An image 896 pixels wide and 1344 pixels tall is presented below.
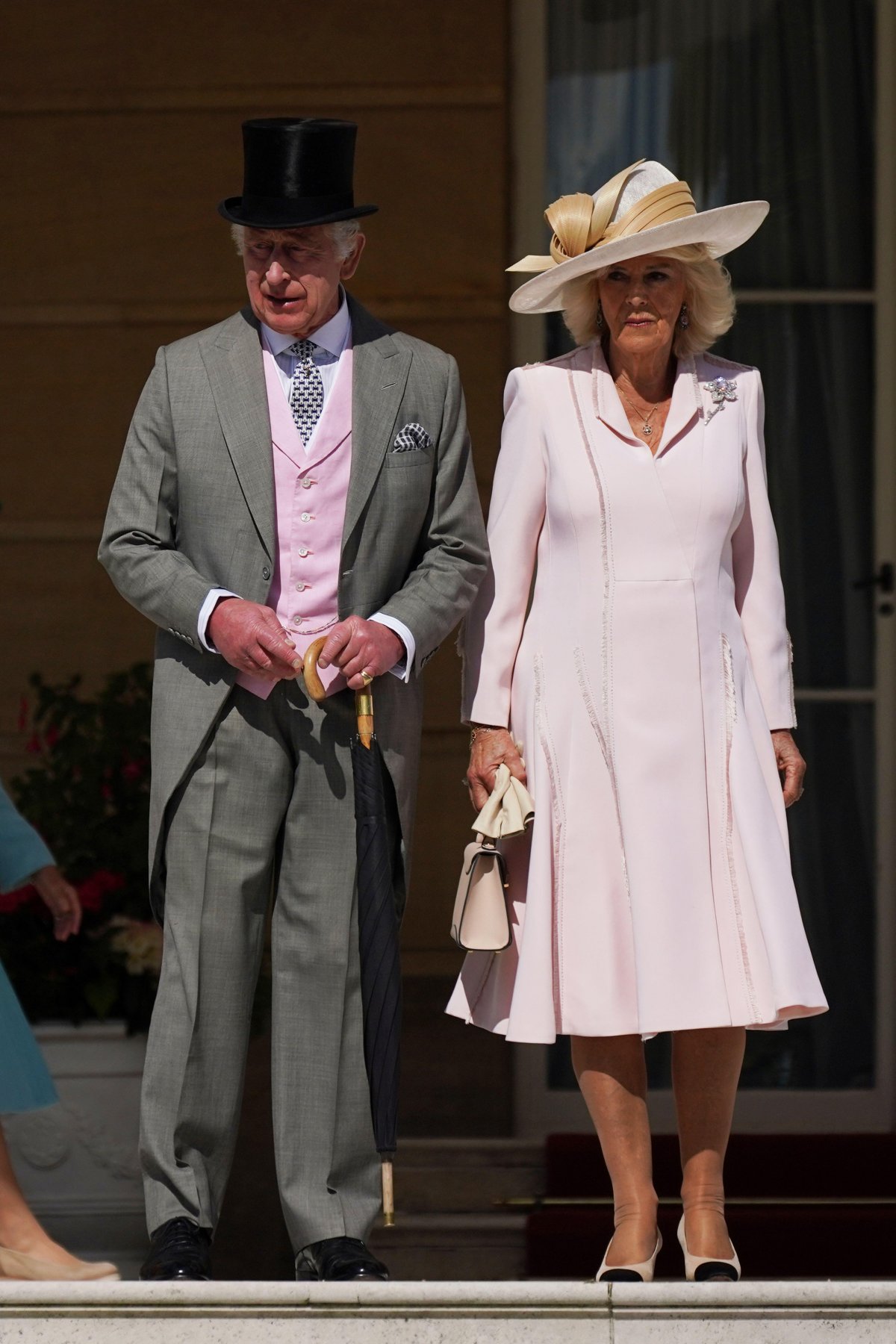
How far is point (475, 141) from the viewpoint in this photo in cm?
616

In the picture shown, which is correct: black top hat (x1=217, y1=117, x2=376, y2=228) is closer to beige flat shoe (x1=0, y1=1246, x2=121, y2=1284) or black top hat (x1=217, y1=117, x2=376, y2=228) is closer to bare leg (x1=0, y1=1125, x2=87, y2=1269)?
bare leg (x1=0, y1=1125, x2=87, y2=1269)

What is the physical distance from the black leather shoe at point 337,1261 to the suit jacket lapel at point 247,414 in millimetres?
1114

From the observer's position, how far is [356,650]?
3527 mm

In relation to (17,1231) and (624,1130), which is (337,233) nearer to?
(624,1130)

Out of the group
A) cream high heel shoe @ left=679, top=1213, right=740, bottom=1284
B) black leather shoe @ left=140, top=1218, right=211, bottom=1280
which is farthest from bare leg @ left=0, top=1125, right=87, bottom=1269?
cream high heel shoe @ left=679, top=1213, right=740, bottom=1284

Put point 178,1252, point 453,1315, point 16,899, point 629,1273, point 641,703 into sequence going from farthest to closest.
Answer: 1. point 16,899
2. point 641,703
3. point 629,1273
4. point 178,1252
5. point 453,1315

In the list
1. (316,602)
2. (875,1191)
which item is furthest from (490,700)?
(875,1191)

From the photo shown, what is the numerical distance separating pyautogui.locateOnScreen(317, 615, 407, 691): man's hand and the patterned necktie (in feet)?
1.16

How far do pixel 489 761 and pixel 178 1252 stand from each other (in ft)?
3.14

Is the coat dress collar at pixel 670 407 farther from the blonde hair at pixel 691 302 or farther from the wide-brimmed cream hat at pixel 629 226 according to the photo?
the wide-brimmed cream hat at pixel 629 226

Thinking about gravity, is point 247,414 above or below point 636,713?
above

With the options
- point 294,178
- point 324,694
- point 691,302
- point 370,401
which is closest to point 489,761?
point 324,694

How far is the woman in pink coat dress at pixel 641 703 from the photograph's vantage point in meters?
3.62

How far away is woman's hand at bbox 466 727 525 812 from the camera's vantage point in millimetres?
3760
